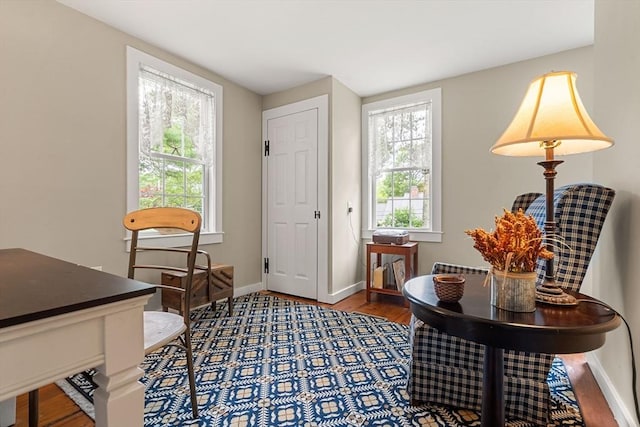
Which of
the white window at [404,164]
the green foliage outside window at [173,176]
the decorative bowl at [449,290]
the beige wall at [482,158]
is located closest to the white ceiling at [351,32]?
the beige wall at [482,158]

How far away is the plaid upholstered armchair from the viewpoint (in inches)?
51.7

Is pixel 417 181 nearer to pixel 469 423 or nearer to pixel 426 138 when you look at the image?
pixel 426 138

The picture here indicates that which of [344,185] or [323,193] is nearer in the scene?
[323,193]

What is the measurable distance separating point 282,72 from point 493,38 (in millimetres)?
1957

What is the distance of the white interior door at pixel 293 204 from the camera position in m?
3.33

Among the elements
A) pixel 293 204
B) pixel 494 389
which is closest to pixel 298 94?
pixel 293 204

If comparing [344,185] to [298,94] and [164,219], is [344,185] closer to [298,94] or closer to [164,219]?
[298,94]

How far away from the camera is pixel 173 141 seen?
2836 millimetres

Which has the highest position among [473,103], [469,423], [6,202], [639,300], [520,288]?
[473,103]

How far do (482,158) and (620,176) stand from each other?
5.35 feet

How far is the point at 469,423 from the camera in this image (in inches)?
54.7

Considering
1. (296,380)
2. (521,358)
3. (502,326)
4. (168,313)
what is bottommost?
(296,380)

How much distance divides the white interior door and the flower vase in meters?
2.43

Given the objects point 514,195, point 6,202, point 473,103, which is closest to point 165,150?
point 6,202
